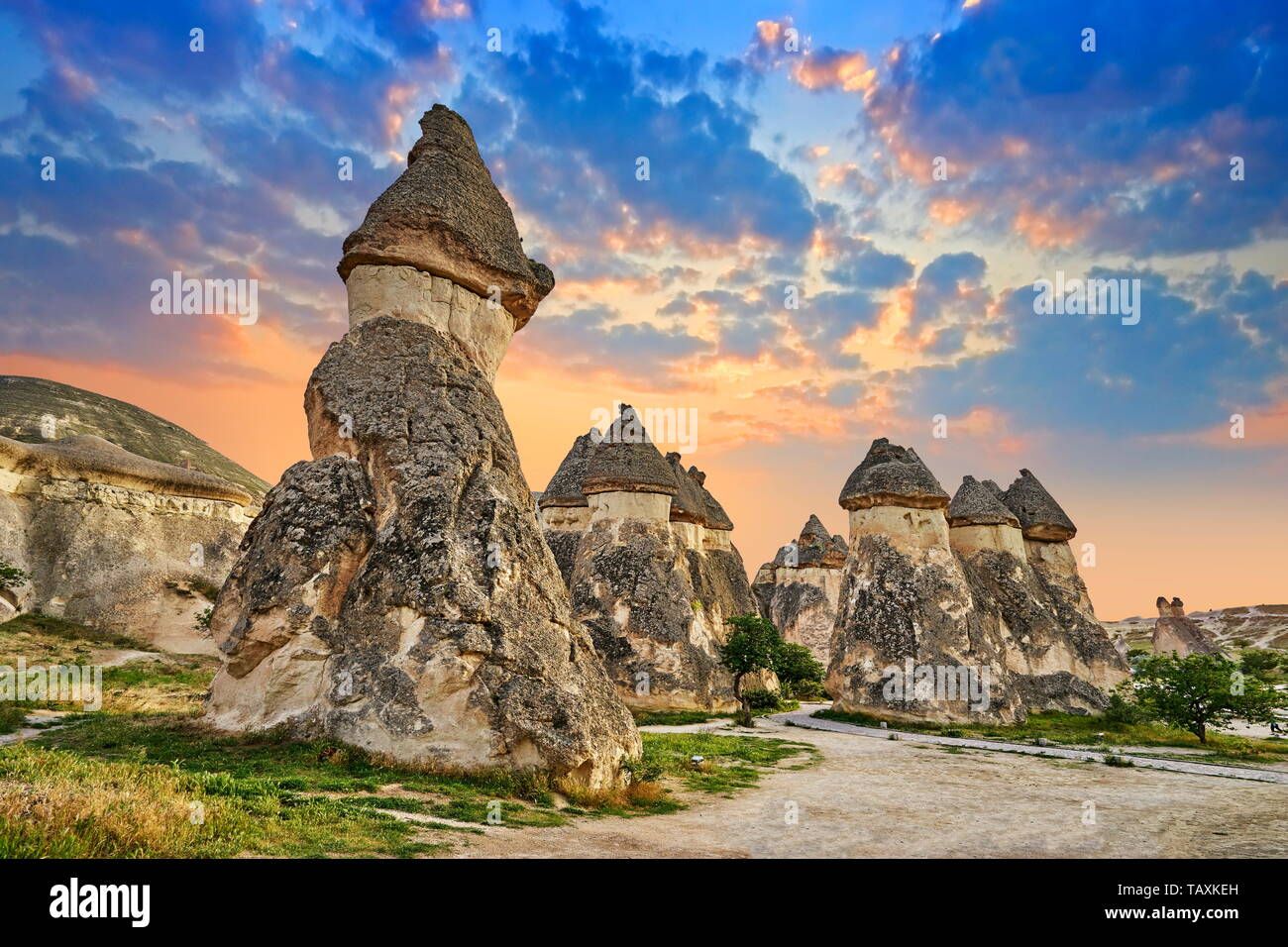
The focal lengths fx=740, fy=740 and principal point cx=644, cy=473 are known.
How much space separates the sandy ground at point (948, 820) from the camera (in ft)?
22.6

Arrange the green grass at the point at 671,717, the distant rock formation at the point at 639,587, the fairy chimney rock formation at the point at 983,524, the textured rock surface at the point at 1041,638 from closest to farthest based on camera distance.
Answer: the green grass at the point at 671,717 → the distant rock formation at the point at 639,587 → the textured rock surface at the point at 1041,638 → the fairy chimney rock formation at the point at 983,524

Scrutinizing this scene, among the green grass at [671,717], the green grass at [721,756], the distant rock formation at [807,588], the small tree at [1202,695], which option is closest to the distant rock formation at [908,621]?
the small tree at [1202,695]

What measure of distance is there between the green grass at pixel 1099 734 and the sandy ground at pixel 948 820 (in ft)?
15.3

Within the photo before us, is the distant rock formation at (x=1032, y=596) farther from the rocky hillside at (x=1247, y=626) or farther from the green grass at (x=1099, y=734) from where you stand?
the rocky hillside at (x=1247, y=626)

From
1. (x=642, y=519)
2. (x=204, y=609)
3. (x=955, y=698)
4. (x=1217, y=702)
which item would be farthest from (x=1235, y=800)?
(x=204, y=609)

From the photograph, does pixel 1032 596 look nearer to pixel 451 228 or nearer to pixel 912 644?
pixel 912 644

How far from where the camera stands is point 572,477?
100 ft

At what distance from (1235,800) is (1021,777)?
9.04 ft

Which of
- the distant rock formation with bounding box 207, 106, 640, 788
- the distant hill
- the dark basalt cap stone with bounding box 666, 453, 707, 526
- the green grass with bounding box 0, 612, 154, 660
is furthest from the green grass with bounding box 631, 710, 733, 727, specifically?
the distant hill

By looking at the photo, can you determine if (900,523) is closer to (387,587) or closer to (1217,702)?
(1217,702)

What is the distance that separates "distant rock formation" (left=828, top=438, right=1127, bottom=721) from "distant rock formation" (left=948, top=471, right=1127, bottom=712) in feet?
0.13

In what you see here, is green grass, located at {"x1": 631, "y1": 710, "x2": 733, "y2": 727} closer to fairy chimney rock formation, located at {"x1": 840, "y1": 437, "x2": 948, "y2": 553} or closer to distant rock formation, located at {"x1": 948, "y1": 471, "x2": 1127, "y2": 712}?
fairy chimney rock formation, located at {"x1": 840, "y1": 437, "x2": 948, "y2": 553}

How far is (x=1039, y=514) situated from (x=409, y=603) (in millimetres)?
25196

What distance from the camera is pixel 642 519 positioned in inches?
917
